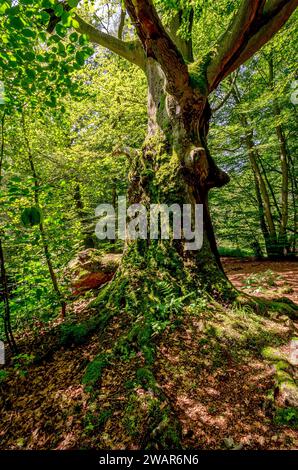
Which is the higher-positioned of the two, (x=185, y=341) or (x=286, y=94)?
(x=286, y=94)

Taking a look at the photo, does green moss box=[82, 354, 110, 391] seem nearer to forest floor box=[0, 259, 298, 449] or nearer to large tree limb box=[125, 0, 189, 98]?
forest floor box=[0, 259, 298, 449]

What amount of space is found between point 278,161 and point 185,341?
1145cm

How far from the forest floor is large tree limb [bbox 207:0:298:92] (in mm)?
3729

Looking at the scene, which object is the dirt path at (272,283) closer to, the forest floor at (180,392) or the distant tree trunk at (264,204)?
the forest floor at (180,392)

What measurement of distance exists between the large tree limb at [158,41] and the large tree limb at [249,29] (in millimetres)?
682

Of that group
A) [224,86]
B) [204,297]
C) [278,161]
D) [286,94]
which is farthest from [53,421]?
[278,161]

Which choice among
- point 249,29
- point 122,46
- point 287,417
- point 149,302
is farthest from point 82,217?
point 287,417

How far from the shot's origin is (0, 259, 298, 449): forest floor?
1.95m

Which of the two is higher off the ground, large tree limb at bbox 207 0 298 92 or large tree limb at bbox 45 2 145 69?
large tree limb at bbox 45 2 145 69

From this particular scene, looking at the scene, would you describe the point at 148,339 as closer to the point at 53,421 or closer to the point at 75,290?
the point at 53,421

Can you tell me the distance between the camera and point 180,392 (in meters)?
2.30

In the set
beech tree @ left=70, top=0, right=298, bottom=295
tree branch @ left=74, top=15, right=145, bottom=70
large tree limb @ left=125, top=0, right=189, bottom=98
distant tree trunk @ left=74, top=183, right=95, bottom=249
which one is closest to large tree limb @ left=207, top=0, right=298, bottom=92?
beech tree @ left=70, top=0, right=298, bottom=295
